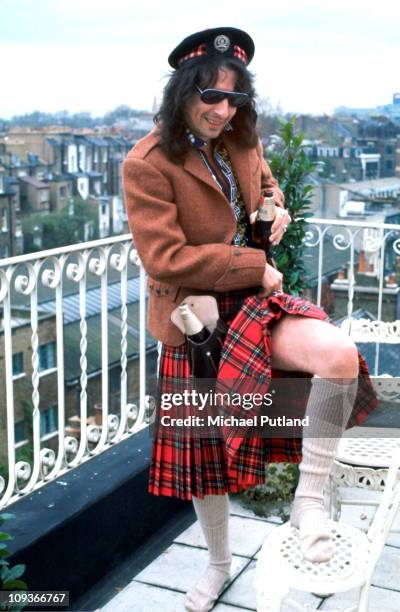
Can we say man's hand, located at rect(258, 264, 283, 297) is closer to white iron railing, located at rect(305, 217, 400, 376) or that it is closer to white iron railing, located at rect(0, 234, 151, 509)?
white iron railing, located at rect(0, 234, 151, 509)

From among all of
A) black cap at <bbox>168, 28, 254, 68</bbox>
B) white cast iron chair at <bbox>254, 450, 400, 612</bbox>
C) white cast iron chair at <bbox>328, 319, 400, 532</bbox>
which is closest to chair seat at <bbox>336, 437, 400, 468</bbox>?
white cast iron chair at <bbox>328, 319, 400, 532</bbox>

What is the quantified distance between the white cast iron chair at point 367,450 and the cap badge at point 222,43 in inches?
53.1

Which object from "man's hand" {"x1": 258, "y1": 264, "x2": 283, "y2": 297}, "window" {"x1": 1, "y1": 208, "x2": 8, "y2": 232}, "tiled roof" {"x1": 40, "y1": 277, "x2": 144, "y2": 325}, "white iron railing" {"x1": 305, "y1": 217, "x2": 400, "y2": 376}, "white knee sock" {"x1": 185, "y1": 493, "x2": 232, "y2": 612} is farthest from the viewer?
"window" {"x1": 1, "y1": 208, "x2": 8, "y2": 232}

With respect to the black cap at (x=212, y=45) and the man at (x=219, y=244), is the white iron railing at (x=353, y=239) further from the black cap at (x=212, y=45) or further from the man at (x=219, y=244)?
the black cap at (x=212, y=45)

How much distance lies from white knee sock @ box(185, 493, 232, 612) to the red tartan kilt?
0.14m

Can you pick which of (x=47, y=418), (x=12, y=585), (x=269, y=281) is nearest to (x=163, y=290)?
(x=269, y=281)

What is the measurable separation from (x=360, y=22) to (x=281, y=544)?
2104cm

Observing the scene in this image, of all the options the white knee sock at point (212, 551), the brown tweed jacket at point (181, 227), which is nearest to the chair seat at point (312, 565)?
the white knee sock at point (212, 551)

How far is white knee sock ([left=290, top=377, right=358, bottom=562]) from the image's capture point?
1824 millimetres

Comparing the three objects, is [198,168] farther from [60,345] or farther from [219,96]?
[60,345]

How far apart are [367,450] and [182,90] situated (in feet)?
4.51

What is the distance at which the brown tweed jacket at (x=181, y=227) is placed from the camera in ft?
6.27

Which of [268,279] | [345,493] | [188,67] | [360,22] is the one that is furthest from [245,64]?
[360,22]

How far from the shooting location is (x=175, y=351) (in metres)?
2.17
